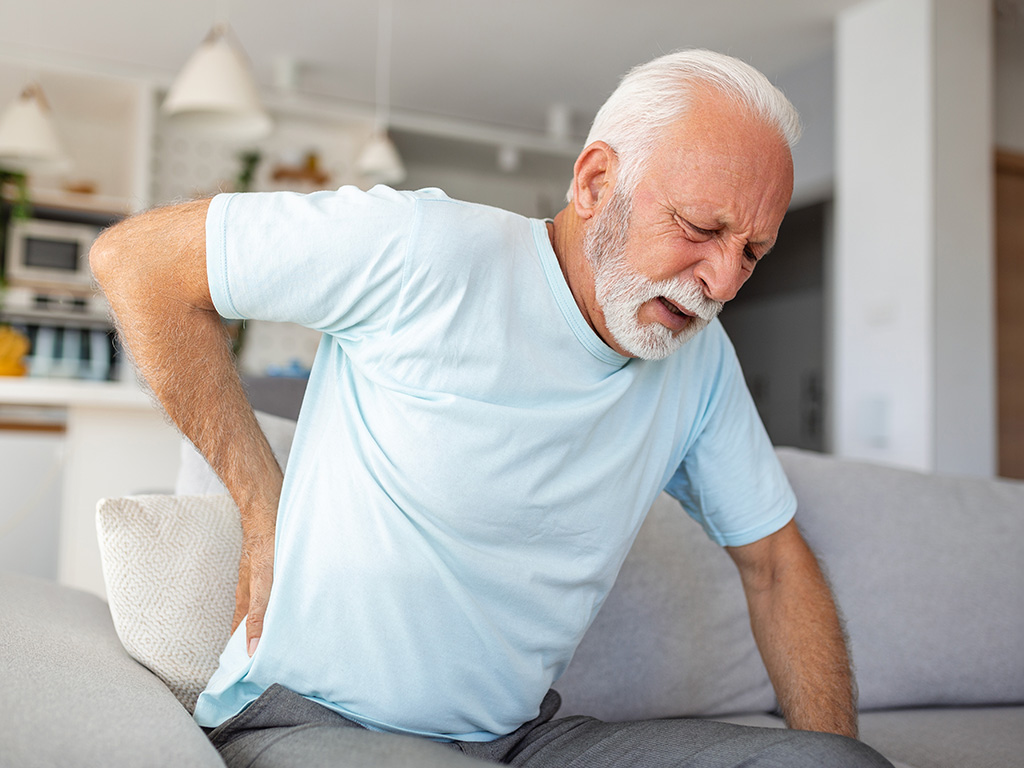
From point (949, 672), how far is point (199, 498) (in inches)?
50.0

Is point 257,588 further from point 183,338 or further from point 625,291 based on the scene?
point 625,291

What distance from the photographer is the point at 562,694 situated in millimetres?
1357

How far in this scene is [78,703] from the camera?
83cm

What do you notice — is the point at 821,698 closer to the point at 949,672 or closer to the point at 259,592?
the point at 949,672

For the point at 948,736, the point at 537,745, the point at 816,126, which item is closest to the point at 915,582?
the point at 948,736

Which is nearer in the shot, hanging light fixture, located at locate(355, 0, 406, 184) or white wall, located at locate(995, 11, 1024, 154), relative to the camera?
hanging light fixture, located at locate(355, 0, 406, 184)

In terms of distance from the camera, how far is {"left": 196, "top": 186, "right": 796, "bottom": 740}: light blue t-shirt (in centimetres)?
91

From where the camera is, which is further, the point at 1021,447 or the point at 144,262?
the point at 1021,447

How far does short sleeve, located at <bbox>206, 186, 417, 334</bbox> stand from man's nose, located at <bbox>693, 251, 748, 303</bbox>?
0.32 metres

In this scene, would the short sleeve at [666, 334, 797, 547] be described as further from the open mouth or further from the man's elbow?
the man's elbow

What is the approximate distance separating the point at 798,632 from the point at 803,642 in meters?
0.01

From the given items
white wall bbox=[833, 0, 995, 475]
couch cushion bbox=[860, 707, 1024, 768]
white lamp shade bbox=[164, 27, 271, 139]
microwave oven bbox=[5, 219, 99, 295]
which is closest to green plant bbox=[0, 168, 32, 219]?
microwave oven bbox=[5, 219, 99, 295]

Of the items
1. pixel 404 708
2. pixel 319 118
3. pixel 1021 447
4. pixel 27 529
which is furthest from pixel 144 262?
pixel 319 118

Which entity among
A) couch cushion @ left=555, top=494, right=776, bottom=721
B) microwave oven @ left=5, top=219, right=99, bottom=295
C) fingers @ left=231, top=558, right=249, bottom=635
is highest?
microwave oven @ left=5, top=219, right=99, bottom=295
